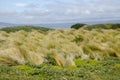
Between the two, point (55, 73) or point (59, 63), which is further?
point (59, 63)

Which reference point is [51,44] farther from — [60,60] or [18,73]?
[18,73]

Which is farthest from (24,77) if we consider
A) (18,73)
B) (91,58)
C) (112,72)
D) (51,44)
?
(51,44)

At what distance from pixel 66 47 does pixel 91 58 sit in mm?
1907

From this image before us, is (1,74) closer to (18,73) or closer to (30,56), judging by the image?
(18,73)

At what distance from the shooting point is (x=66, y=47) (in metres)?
20.3

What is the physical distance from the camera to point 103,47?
21344 mm

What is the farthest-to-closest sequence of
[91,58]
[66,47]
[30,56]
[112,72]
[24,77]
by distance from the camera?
[66,47] → [91,58] → [30,56] → [112,72] → [24,77]

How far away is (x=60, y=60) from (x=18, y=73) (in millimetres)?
4560

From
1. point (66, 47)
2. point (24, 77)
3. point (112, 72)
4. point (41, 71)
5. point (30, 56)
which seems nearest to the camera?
point (24, 77)

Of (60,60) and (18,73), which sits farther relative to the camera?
(60,60)

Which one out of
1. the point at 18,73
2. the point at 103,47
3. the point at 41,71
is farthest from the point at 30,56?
the point at 103,47

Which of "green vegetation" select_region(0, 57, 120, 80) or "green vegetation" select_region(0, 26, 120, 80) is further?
"green vegetation" select_region(0, 26, 120, 80)

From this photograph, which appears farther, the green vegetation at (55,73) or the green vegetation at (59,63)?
the green vegetation at (59,63)

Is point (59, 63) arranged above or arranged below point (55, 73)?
below
